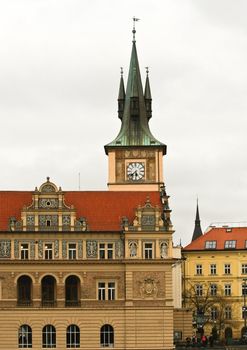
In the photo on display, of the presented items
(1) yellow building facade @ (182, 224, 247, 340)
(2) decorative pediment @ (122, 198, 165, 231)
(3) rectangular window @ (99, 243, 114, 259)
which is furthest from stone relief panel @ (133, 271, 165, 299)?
(1) yellow building facade @ (182, 224, 247, 340)

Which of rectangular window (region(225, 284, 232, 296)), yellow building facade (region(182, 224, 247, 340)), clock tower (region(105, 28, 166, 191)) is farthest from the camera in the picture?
rectangular window (region(225, 284, 232, 296))

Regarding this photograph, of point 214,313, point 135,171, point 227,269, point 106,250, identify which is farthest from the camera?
point 227,269

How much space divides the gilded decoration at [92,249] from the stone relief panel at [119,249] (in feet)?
5.40

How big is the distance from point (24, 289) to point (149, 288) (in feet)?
33.3

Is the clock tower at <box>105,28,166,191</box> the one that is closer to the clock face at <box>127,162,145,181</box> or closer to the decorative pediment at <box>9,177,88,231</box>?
the clock face at <box>127,162,145,181</box>

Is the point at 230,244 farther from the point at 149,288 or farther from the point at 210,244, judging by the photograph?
the point at 149,288

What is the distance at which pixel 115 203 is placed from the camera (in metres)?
96.8

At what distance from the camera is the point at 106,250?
92875 mm

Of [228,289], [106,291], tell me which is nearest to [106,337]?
[106,291]

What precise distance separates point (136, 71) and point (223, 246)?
21999 millimetres

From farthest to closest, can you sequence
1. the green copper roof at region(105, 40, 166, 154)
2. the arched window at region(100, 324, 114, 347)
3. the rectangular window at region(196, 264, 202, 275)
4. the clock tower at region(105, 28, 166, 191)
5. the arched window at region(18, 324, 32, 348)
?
the rectangular window at region(196, 264, 202, 275) → the green copper roof at region(105, 40, 166, 154) → the clock tower at region(105, 28, 166, 191) → the arched window at region(100, 324, 114, 347) → the arched window at region(18, 324, 32, 348)

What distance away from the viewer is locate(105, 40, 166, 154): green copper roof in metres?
117

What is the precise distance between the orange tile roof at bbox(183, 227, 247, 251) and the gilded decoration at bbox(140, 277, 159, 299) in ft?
115

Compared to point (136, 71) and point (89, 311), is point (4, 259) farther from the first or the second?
point (136, 71)
